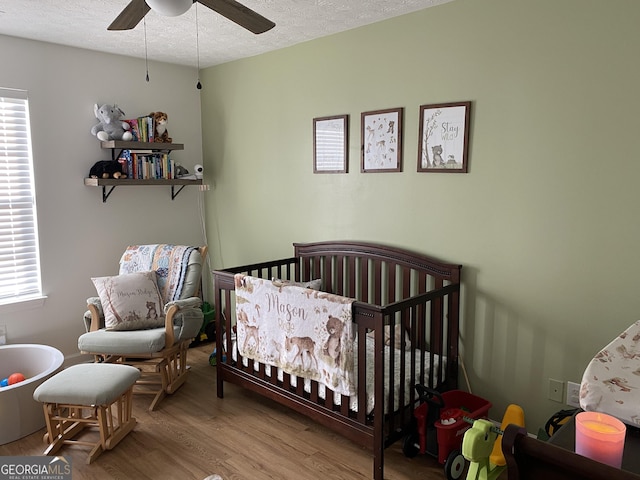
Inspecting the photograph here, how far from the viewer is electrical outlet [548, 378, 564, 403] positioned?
2.46m

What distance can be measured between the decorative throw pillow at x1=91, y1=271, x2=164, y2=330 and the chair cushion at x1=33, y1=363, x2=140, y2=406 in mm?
632

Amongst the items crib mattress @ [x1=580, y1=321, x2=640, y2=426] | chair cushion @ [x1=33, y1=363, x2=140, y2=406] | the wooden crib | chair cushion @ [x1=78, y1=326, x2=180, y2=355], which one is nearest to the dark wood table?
crib mattress @ [x1=580, y1=321, x2=640, y2=426]

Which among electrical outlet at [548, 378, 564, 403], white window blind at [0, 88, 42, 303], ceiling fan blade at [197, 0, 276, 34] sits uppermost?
ceiling fan blade at [197, 0, 276, 34]

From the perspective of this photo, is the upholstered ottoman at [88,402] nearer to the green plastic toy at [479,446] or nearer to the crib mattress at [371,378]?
the crib mattress at [371,378]

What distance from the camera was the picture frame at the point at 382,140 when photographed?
9.82 ft

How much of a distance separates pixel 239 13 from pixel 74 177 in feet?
7.33

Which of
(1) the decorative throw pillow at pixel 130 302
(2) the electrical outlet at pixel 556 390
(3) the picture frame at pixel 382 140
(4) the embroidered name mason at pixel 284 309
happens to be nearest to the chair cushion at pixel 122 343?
(1) the decorative throw pillow at pixel 130 302

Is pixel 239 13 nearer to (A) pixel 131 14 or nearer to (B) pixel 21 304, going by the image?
(A) pixel 131 14

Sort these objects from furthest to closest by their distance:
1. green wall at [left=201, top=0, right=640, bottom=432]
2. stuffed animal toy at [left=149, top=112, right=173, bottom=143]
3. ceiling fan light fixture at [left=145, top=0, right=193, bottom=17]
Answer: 1. stuffed animal toy at [left=149, top=112, right=173, bottom=143]
2. green wall at [left=201, top=0, right=640, bottom=432]
3. ceiling fan light fixture at [left=145, top=0, right=193, bottom=17]

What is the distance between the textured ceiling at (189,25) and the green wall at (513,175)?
0.54 ft

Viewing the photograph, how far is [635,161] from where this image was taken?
215 centimetres

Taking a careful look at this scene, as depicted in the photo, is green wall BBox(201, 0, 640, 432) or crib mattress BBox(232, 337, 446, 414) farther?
crib mattress BBox(232, 337, 446, 414)

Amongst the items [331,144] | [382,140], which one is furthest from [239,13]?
[331,144]

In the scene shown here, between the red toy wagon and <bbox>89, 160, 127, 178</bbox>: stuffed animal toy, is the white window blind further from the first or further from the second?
the red toy wagon
